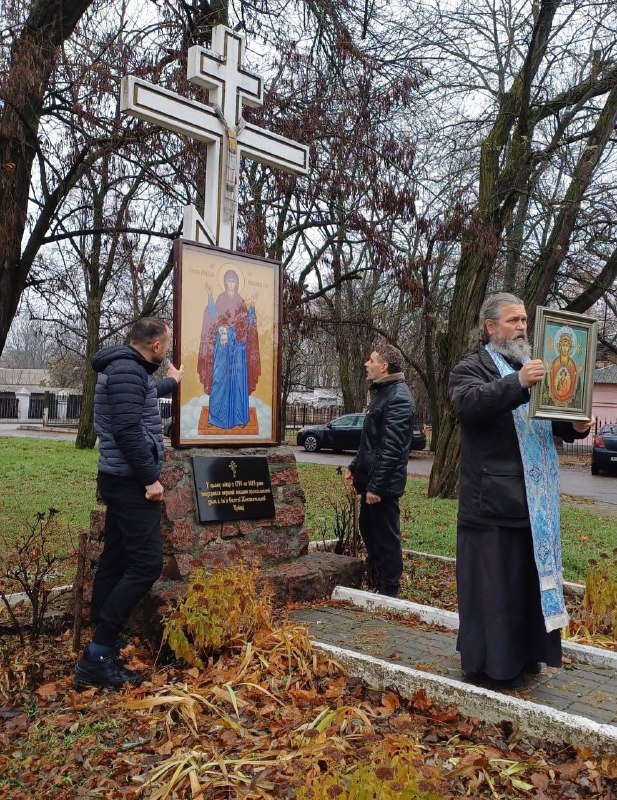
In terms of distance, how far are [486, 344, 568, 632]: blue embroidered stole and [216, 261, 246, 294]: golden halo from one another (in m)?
2.23

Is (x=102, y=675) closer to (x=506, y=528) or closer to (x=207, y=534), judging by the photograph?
(x=207, y=534)

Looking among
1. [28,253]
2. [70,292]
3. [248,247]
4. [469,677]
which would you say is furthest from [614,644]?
[70,292]

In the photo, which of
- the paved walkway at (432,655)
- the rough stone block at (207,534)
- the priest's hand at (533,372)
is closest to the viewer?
the priest's hand at (533,372)

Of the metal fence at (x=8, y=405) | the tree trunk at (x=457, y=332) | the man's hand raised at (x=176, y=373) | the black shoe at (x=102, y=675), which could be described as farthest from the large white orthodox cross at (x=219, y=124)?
the metal fence at (x=8, y=405)

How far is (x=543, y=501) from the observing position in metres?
3.73

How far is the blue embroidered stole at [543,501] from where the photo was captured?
3.64 meters

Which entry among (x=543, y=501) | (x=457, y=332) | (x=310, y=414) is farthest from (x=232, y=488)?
(x=310, y=414)

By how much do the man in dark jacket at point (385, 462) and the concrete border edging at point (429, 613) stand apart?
34cm

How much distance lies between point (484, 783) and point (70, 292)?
10.6m

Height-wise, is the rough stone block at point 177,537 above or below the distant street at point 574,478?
above

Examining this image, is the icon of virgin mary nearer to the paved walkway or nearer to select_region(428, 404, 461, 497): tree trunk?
the paved walkway

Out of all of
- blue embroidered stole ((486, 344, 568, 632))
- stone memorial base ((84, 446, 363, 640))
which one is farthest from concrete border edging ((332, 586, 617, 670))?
blue embroidered stole ((486, 344, 568, 632))

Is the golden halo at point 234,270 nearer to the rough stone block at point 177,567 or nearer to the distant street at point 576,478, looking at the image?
the rough stone block at point 177,567

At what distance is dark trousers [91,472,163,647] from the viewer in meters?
3.93
